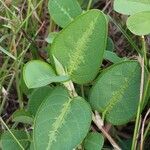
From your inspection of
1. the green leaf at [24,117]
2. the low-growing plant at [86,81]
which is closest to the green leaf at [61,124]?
the low-growing plant at [86,81]

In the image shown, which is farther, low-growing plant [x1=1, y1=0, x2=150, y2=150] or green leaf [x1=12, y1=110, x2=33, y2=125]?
green leaf [x1=12, y1=110, x2=33, y2=125]

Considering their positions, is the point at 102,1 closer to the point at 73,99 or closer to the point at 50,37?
the point at 50,37

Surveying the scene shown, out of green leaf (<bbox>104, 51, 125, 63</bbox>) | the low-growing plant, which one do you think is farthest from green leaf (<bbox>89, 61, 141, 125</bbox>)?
green leaf (<bbox>104, 51, 125, 63</bbox>)

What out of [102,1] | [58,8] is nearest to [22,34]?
[58,8]

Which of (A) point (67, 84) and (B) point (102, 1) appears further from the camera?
(B) point (102, 1)

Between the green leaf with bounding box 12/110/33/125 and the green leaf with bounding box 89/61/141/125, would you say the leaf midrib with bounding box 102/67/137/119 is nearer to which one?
the green leaf with bounding box 89/61/141/125

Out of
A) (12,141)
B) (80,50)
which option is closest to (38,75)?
(80,50)

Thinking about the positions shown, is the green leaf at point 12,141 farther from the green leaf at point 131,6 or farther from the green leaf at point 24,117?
the green leaf at point 131,6
